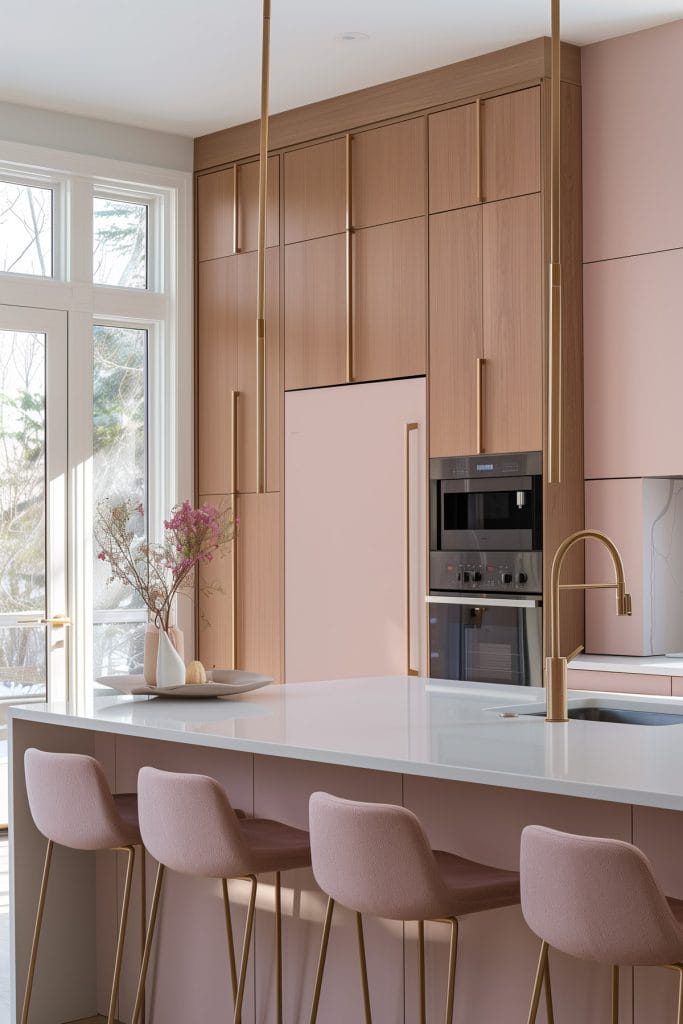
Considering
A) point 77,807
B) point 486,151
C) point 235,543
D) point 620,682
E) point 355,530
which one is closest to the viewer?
point 77,807

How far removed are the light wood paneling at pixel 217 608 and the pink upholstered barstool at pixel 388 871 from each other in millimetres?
3727

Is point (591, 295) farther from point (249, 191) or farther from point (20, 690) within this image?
point (20, 690)

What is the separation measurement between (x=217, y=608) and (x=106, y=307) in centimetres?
147

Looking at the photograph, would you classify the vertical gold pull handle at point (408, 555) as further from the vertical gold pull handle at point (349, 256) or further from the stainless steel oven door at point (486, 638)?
the vertical gold pull handle at point (349, 256)

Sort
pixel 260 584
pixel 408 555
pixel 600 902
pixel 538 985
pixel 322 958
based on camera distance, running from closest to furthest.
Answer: pixel 600 902 → pixel 538 985 → pixel 322 958 → pixel 408 555 → pixel 260 584

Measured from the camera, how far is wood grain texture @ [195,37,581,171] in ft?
17.2

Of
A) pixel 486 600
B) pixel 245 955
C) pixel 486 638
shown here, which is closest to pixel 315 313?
pixel 486 600

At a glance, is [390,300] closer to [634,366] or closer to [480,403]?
[480,403]

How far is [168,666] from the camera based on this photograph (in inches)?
147

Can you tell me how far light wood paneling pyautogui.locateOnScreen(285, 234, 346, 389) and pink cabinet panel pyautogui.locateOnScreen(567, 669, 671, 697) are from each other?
1679mm

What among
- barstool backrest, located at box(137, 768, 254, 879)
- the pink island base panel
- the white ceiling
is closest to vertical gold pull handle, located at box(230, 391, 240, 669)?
the white ceiling

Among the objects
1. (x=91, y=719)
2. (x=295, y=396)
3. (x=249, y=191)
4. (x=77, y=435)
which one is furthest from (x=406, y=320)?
(x=91, y=719)

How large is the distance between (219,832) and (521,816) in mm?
627

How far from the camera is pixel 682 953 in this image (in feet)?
7.13
